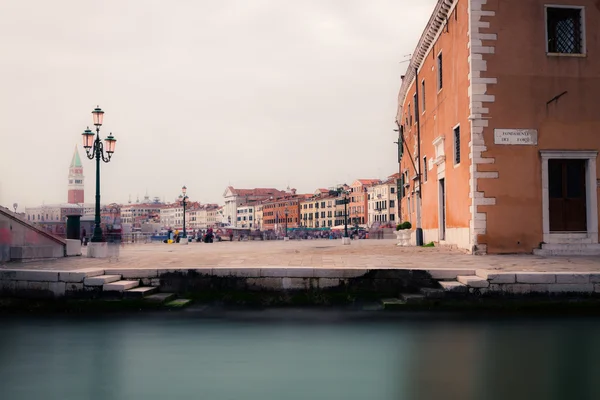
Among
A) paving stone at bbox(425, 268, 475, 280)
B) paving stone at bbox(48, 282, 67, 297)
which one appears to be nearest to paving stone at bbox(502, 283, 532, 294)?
paving stone at bbox(425, 268, 475, 280)

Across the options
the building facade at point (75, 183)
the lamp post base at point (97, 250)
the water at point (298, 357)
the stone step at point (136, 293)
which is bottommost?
the water at point (298, 357)

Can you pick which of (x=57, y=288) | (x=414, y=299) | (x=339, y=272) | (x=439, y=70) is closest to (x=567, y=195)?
(x=439, y=70)

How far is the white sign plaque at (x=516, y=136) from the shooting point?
1572cm

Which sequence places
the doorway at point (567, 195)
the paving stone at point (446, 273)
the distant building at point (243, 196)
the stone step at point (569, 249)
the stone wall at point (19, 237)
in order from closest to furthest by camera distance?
the paving stone at point (446, 273) → the stone wall at point (19, 237) → the stone step at point (569, 249) → the doorway at point (567, 195) → the distant building at point (243, 196)

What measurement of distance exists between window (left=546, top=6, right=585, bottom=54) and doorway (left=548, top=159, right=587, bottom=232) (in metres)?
3.02

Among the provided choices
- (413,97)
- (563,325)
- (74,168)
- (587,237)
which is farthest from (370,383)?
(74,168)

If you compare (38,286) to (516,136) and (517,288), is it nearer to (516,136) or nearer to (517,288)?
(517,288)

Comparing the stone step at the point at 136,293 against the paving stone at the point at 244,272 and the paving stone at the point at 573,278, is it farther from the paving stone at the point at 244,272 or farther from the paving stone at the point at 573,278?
the paving stone at the point at 573,278

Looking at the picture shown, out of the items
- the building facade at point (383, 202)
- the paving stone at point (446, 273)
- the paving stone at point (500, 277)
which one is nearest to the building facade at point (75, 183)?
the building facade at point (383, 202)

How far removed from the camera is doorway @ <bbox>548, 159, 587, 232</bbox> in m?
15.7

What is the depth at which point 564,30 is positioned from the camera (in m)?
16.3

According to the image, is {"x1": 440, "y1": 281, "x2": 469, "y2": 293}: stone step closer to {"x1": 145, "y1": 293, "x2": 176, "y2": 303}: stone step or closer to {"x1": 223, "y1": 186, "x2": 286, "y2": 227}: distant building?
{"x1": 145, "y1": 293, "x2": 176, "y2": 303}: stone step

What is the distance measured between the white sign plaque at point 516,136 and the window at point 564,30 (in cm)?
235

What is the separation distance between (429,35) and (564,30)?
560 cm
